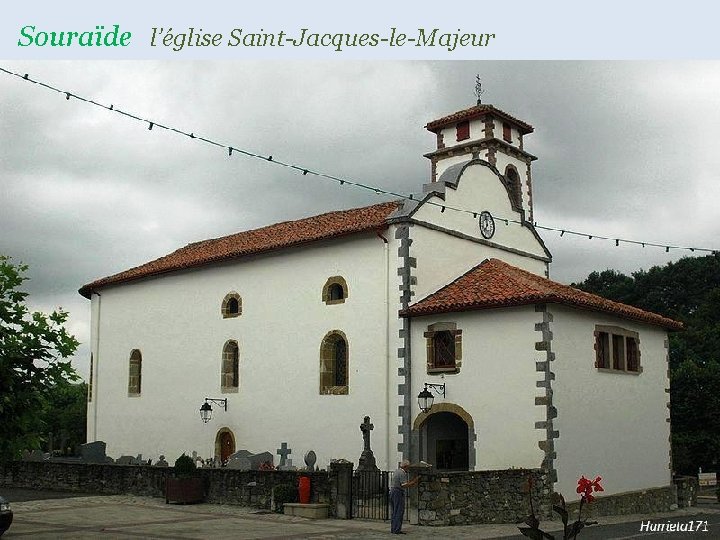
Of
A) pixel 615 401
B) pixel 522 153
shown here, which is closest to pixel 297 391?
pixel 615 401

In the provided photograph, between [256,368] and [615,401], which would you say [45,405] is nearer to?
[256,368]

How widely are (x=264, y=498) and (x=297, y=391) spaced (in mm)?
5322

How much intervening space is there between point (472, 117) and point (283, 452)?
13036 millimetres

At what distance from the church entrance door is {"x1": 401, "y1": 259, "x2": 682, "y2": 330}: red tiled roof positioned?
3.20m

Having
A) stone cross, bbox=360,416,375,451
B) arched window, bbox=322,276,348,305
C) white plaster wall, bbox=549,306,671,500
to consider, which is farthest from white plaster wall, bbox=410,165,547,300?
white plaster wall, bbox=549,306,671,500

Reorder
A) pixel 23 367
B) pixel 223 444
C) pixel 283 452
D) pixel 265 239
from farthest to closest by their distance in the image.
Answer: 1. pixel 265 239
2. pixel 223 444
3. pixel 283 452
4. pixel 23 367

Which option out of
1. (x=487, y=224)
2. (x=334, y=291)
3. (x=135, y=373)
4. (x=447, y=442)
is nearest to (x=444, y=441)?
(x=447, y=442)

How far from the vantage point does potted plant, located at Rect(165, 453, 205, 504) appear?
840 inches

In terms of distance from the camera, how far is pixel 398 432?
891 inches

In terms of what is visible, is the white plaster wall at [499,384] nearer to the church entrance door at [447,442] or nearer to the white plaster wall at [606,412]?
the white plaster wall at [606,412]

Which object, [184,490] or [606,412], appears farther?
[606,412]

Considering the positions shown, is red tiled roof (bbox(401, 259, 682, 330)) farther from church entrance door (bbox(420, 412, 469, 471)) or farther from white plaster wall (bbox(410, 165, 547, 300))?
church entrance door (bbox(420, 412, 469, 471))

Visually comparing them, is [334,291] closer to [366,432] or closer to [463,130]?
[366,432]

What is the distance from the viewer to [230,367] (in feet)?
91.4
